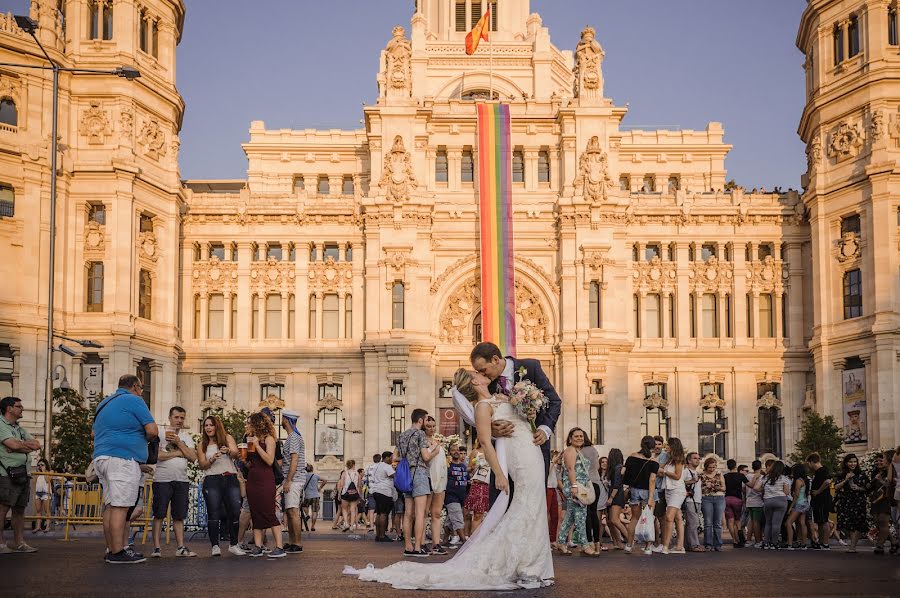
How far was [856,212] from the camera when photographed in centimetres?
5238

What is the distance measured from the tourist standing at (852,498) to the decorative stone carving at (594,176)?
32.3 m

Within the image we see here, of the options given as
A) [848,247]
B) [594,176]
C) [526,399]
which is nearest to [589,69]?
[594,176]

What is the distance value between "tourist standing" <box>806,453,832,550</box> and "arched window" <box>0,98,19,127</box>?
3386 cm

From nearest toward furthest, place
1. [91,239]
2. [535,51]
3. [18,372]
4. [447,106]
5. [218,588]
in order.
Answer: [218,588] < [18,372] < [91,239] < [447,106] < [535,51]

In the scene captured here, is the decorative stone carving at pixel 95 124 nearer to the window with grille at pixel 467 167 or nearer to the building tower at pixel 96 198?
the building tower at pixel 96 198

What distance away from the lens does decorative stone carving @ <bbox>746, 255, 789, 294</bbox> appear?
59.4 m

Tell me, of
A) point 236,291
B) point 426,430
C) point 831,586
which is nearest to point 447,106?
point 236,291

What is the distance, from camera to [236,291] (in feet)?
194

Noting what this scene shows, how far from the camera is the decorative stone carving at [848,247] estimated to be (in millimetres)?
52156

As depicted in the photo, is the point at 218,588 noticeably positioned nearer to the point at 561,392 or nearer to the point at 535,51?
the point at 561,392

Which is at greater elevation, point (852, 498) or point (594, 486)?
point (594, 486)

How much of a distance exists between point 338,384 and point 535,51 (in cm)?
2418

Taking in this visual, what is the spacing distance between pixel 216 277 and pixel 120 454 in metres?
43.0

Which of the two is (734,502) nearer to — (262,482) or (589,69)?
(262,482)
